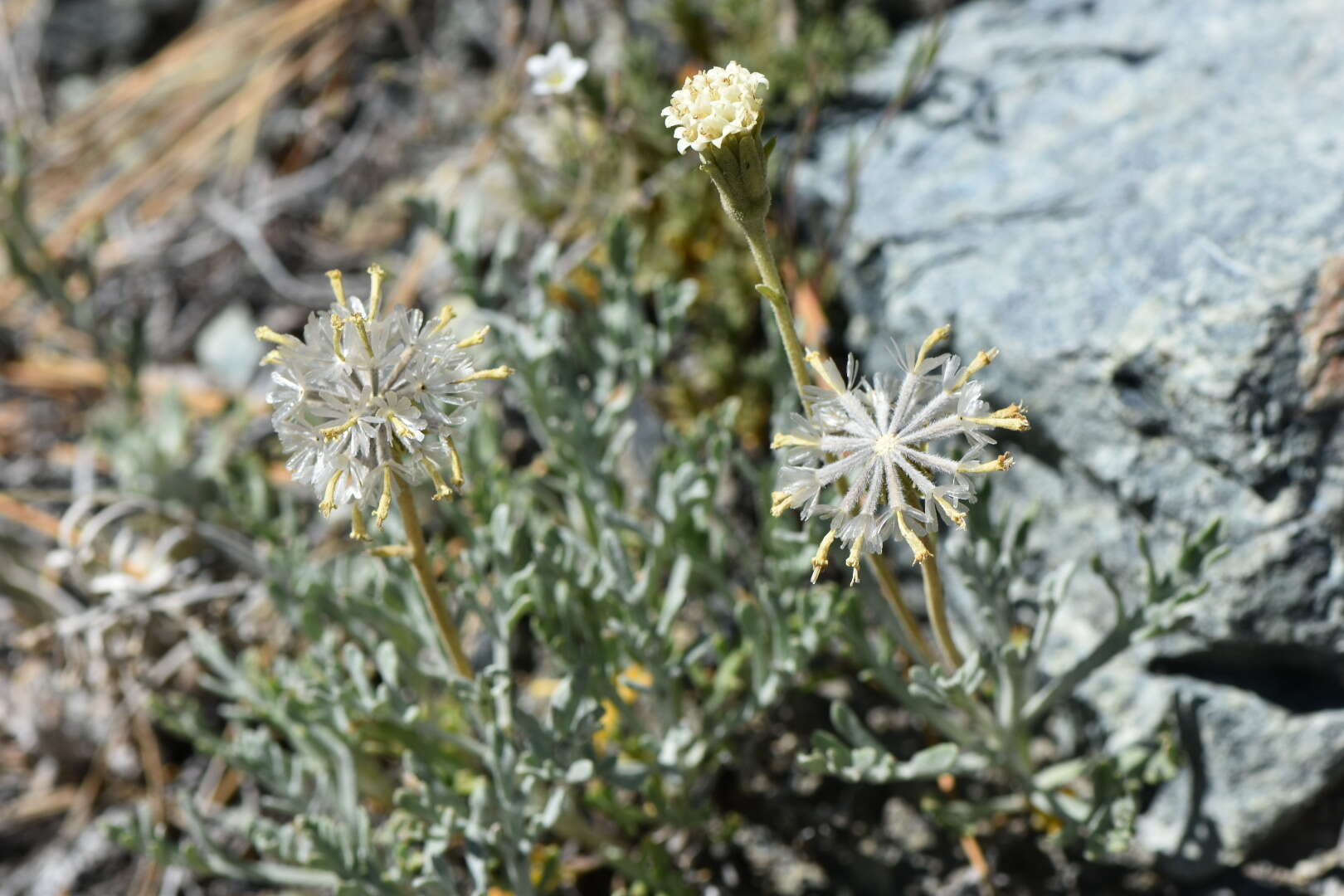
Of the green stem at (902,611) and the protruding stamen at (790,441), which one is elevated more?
the protruding stamen at (790,441)

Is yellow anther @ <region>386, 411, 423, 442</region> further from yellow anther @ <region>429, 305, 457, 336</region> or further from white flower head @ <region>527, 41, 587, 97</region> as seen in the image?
white flower head @ <region>527, 41, 587, 97</region>

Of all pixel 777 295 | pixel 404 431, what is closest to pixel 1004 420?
pixel 777 295

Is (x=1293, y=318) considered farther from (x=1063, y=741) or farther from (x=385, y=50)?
(x=385, y=50)

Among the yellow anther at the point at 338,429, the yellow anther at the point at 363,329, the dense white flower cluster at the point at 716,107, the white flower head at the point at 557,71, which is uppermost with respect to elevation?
the white flower head at the point at 557,71

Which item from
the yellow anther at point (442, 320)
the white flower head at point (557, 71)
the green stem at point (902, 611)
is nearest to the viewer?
the yellow anther at point (442, 320)

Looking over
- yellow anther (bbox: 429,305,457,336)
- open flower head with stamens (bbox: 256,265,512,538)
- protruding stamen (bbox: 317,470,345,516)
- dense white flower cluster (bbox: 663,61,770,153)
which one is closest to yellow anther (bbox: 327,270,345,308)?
open flower head with stamens (bbox: 256,265,512,538)

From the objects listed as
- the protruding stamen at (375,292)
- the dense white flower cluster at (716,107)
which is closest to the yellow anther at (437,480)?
the protruding stamen at (375,292)

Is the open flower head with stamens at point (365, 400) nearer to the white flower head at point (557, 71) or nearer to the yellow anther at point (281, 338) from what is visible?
the yellow anther at point (281, 338)

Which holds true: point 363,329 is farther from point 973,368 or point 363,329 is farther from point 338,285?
point 973,368
